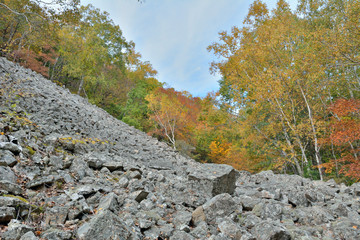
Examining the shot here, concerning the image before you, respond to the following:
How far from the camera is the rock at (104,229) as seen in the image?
2289mm

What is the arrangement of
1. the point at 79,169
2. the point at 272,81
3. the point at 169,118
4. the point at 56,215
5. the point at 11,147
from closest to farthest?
the point at 56,215
the point at 11,147
the point at 79,169
the point at 272,81
the point at 169,118

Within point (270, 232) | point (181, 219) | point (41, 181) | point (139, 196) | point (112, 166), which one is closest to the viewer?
point (270, 232)

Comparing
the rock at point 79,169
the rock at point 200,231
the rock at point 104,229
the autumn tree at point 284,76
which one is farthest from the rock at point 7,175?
the autumn tree at point 284,76

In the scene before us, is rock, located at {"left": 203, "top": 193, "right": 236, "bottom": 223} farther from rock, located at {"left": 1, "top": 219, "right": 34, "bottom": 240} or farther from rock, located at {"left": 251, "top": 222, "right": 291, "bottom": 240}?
rock, located at {"left": 1, "top": 219, "right": 34, "bottom": 240}

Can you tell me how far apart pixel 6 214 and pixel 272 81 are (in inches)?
419

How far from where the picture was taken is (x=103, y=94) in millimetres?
24547

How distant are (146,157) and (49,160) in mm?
4767

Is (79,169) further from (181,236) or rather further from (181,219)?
(181,236)

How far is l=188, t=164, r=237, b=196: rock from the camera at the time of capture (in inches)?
184

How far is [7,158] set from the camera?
3.31m

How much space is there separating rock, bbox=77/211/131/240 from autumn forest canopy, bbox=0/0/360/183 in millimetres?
6704

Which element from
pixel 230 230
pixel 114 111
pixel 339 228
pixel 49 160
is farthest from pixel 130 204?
pixel 114 111

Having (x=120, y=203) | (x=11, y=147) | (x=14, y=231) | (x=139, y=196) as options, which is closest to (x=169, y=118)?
(x=139, y=196)

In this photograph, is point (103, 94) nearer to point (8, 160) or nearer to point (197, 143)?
point (197, 143)
